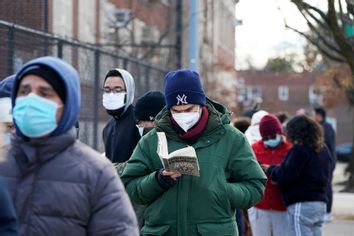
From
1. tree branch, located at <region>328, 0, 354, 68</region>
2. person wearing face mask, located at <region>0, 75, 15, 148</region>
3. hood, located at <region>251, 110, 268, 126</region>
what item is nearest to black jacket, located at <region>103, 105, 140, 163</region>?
person wearing face mask, located at <region>0, 75, 15, 148</region>

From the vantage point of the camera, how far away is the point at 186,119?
212 inches

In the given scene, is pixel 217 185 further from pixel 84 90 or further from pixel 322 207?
pixel 84 90

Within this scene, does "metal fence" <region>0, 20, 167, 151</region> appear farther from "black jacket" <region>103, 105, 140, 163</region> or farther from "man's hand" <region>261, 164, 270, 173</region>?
"man's hand" <region>261, 164, 270, 173</region>

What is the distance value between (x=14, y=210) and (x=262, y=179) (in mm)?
2603

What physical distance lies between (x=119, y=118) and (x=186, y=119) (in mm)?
1502

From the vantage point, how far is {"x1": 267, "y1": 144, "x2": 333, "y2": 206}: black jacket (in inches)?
323

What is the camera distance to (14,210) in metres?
3.14

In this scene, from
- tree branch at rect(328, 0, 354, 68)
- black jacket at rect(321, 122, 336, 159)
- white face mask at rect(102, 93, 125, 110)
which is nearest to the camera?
white face mask at rect(102, 93, 125, 110)

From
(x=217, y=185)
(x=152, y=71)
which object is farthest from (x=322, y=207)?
(x=152, y=71)

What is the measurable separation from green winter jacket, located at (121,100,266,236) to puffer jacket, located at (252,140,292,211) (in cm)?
312

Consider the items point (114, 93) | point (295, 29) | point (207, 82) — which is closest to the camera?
point (114, 93)

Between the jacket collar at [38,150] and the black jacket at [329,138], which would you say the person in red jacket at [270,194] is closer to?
the jacket collar at [38,150]

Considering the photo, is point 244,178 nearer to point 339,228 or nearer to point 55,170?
point 55,170

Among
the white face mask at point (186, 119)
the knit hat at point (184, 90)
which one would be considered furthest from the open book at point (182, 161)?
the knit hat at point (184, 90)
